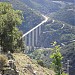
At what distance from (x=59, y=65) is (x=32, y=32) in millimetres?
136991

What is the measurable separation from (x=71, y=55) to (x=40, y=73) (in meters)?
76.0

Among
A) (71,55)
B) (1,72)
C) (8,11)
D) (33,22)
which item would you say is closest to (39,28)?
(33,22)

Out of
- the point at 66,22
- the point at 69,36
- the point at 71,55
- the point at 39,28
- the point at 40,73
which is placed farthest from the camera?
the point at 66,22

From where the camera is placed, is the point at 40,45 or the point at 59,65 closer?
Answer: the point at 59,65

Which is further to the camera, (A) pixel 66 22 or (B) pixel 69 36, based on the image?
(A) pixel 66 22

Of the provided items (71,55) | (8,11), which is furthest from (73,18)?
(8,11)

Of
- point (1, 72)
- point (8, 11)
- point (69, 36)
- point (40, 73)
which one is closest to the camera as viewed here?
point (1, 72)

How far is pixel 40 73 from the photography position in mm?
25594

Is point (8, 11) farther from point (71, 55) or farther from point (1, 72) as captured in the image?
point (71, 55)

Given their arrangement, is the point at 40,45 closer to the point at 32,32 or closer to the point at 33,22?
the point at 32,32

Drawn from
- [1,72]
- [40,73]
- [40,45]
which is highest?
[1,72]

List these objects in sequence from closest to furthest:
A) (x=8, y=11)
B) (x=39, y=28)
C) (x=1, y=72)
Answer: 1. (x=1, y=72)
2. (x=8, y=11)
3. (x=39, y=28)

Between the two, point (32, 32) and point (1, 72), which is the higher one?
point (1, 72)

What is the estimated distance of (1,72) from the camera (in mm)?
17625
